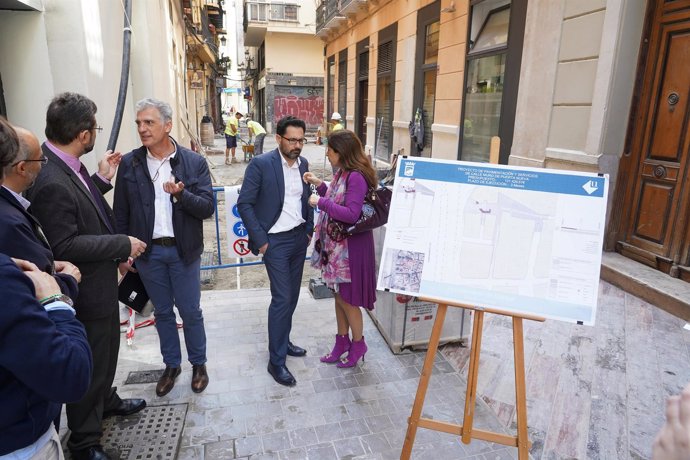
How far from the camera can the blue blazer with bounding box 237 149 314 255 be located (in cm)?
309

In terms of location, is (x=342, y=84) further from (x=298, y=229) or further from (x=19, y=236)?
(x=19, y=236)

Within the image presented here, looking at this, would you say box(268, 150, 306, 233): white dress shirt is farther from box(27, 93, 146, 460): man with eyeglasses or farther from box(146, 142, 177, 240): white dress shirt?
box(27, 93, 146, 460): man with eyeglasses

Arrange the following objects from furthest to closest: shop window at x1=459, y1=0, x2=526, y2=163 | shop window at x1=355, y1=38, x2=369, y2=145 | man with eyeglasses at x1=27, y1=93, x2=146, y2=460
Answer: shop window at x1=355, y1=38, x2=369, y2=145 < shop window at x1=459, y1=0, x2=526, y2=163 < man with eyeglasses at x1=27, y1=93, x2=146, y2=460

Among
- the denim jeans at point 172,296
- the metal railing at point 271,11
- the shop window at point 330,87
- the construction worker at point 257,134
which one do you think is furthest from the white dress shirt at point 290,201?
the metal railing at point 271,11

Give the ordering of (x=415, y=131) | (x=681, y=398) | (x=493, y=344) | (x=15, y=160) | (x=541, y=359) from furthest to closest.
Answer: (x=415, y=131) < (x=493, y=344) < (x=541, y=359) < (x=15, y=160) < (x=681, y=398)

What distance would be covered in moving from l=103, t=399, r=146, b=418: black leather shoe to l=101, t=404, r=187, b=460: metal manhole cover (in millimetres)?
27

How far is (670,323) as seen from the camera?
3891mm

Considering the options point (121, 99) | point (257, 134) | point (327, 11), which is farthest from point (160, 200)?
point (327, 11)

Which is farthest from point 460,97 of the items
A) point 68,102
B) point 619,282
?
A: point 68,102

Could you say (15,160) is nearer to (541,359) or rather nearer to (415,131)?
(541,359)

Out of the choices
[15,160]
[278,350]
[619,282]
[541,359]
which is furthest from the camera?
[619,282]

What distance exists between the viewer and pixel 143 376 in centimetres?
325

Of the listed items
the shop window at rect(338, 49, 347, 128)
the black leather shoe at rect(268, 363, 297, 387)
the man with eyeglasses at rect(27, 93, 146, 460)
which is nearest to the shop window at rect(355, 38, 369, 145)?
the shop window at rect(338, 49, 347, 128)

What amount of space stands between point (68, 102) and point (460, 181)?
2068 mm
